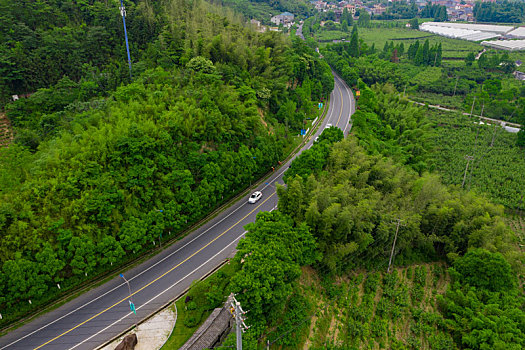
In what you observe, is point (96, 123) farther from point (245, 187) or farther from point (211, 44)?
point (211, 44)

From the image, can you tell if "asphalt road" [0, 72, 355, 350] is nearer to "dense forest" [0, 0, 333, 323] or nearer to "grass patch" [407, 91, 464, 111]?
"dense forest" [0, 0, 333, 323]

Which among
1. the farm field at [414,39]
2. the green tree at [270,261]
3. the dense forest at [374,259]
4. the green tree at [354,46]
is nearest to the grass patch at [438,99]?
the green tree at [354,46]

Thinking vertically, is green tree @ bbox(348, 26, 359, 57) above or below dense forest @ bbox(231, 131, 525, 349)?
above

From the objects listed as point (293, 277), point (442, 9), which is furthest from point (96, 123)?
point (442, 9)

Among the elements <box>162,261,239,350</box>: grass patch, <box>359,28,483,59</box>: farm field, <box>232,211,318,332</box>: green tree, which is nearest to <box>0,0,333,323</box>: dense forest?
<box>162,261,239,350</box>: grass patch

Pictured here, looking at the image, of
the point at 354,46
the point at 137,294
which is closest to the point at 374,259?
the point at 137,294

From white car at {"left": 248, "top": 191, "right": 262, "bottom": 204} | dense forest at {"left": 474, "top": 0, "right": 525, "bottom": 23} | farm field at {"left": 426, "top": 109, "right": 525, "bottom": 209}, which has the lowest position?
farm field at {"left": 426, "top": 109, "right": 525, "bottom": 209}
